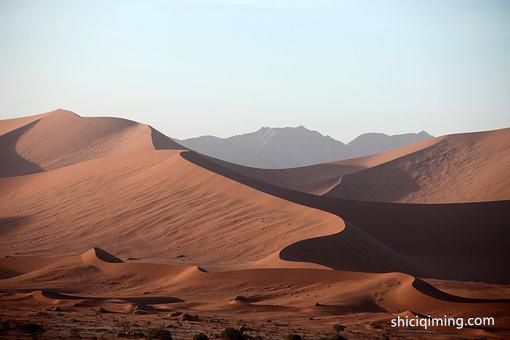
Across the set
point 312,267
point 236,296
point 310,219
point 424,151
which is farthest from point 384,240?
point 424,151

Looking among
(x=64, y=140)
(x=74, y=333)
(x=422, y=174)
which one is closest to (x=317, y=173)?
(x=422, y=174)

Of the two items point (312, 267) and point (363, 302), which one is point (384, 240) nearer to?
point (312, 267)

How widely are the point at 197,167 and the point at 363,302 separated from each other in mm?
31214

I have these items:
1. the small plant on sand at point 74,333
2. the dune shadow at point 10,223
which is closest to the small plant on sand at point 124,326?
the small plant on sand at point 74,333

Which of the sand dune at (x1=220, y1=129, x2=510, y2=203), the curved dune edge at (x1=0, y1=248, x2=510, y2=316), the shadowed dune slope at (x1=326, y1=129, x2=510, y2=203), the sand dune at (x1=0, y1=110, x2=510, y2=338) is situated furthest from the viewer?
the sand dune at (x1=220, y1=129, x2=510, y2=203)

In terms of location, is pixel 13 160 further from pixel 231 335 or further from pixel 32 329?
pixel 231 335

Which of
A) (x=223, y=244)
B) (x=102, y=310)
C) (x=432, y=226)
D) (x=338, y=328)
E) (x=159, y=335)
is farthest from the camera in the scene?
(x=432, y=226)

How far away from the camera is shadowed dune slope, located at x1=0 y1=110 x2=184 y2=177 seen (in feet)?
262

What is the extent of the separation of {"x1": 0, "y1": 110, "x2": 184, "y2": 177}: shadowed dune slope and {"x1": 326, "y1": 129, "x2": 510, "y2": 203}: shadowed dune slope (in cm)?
2133

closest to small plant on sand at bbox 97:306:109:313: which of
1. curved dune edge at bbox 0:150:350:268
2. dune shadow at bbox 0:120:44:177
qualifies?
curved dune edge at bbox 0:150:350:268

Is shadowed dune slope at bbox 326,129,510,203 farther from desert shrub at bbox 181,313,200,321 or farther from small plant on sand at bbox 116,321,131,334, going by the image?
small plant on sand at bbox 116,321,131,334

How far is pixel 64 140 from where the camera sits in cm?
8756

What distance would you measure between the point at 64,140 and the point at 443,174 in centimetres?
4222

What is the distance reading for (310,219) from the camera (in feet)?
137
